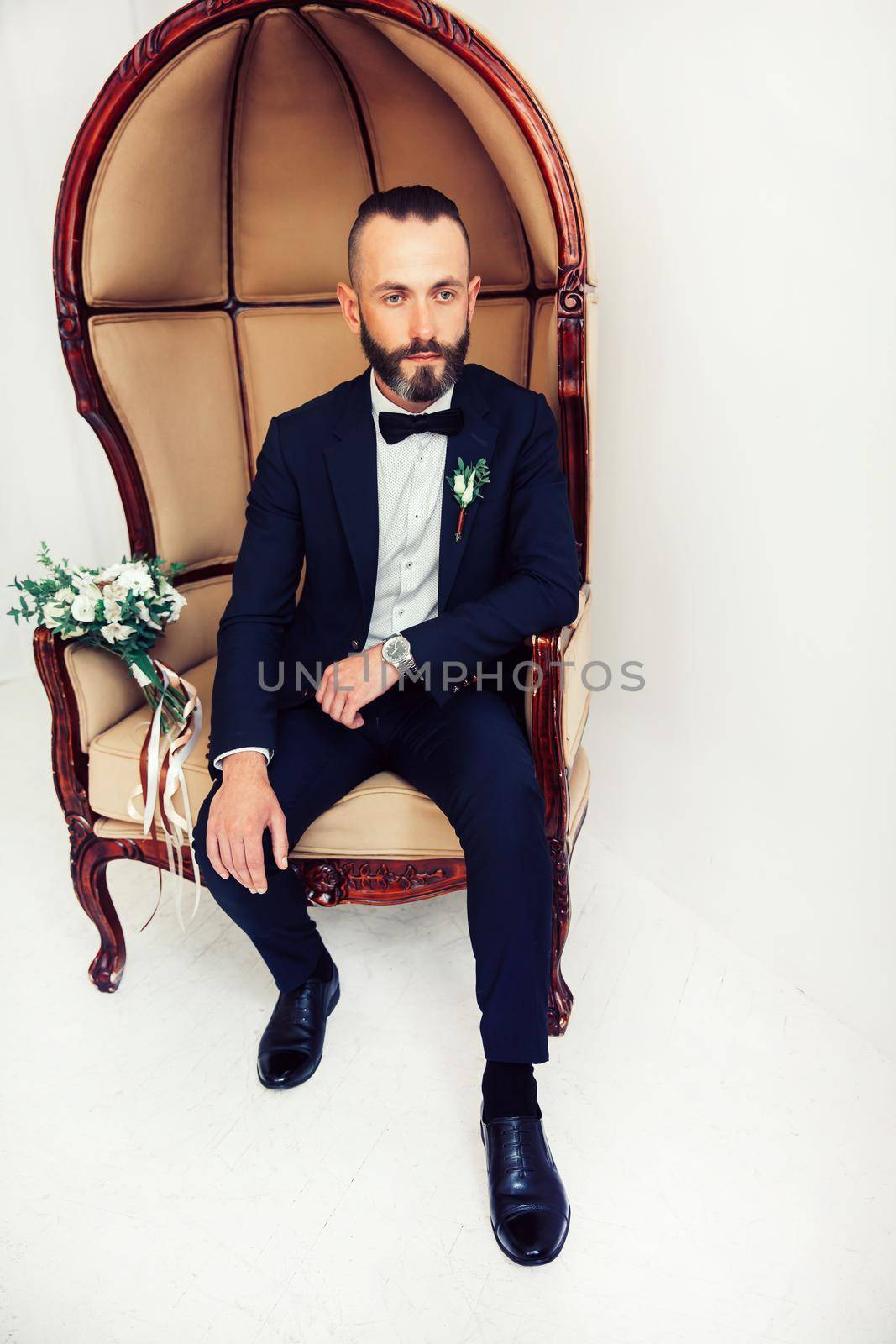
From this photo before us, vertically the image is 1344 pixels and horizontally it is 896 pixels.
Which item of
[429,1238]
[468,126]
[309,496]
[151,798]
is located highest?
[468,126]

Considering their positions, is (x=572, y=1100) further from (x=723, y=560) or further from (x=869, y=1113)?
(x=723, y=560)

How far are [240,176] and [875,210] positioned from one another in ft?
4.80

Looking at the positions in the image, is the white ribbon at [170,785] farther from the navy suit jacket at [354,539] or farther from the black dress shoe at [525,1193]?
the black dress shoe at [525,1193]

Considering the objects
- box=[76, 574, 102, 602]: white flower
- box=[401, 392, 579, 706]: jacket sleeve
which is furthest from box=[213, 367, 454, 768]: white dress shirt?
box=[76, 574, 102, 602]: white flower

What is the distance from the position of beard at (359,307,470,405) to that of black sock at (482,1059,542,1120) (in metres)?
1.25

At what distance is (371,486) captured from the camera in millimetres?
1932

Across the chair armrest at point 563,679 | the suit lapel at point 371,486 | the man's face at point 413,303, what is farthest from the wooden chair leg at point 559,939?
the man's face at point 413,303

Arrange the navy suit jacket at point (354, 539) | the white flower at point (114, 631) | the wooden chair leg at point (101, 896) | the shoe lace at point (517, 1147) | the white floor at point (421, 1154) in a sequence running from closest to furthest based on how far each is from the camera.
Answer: the white floor at point (421, 1154) → the shoe lace at point (517, 1147) → the navy suit jacket at point (354, 539) → the white flower at point (114, 631) → the wooden chair leg at point (101, 896)

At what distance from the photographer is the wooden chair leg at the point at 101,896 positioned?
209 cm

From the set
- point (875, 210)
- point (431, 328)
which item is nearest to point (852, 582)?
point (875, 210)

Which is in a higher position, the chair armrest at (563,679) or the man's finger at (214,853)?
the chair armrest at (563,679)

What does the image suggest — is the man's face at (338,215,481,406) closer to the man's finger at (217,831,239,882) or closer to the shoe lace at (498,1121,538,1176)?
the man's finger at (217,831,239,882)

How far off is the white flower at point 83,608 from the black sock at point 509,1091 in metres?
1.13

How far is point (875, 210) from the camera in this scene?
1.62 meters
